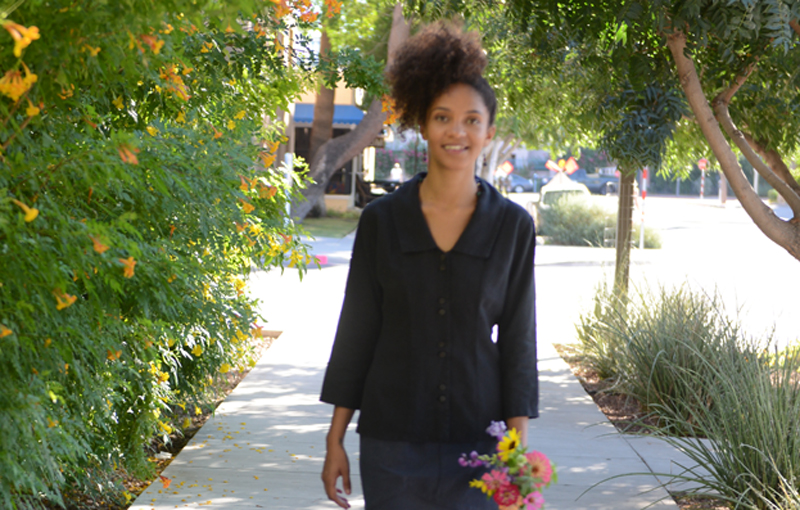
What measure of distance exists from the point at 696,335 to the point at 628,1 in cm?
255

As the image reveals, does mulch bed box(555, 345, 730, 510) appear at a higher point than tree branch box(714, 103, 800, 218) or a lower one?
lower

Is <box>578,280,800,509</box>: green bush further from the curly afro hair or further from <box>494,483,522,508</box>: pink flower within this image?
the curly afro hair

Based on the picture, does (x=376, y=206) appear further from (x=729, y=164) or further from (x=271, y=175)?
(x=729, y=164)

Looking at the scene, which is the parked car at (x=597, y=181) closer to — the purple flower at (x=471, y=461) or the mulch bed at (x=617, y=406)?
the mulch bed at (x=617, y=406)

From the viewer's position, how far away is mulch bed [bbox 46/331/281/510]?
4234 millimetres

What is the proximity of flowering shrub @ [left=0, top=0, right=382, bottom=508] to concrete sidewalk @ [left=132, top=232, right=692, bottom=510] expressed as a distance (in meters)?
0.47

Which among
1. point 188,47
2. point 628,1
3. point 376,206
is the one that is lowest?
point 376,206

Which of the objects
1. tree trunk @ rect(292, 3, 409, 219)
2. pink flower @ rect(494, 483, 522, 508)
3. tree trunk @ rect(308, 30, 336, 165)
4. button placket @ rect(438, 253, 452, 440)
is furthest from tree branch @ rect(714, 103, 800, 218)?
tree trunk @ rect(308, 30, 336, 165)

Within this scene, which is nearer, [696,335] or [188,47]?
[188,47]

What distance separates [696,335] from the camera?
241 inches

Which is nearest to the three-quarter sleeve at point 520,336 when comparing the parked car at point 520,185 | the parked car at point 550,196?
the parked car at point 550,196

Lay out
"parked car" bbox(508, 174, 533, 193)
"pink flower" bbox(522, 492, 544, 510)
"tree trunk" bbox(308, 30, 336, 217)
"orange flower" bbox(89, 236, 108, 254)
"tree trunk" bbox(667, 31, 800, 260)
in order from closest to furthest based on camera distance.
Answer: "pink flower" bbox(522, 492, 544, 510)
"orange flower" bbox(89, 236, 108, 254)
"tree trunk" bbox(667, 31, 800, 260)
"tree trunk" bbox(308, 30, 336, 217)
"parked car" bbox(508, 174, 533, 193)

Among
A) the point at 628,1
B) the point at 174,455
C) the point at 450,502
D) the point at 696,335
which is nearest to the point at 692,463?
the point at 696,335

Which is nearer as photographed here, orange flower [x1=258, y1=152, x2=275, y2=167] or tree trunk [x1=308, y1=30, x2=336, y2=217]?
orange flower [x1=258, y1=152, x2=275, y2=167]
